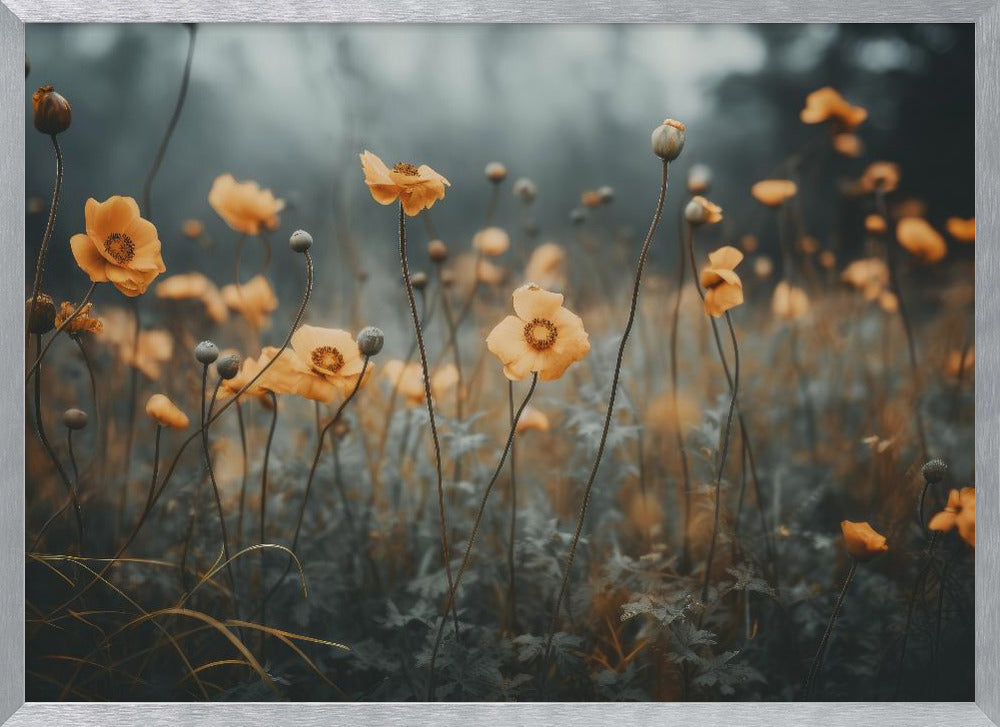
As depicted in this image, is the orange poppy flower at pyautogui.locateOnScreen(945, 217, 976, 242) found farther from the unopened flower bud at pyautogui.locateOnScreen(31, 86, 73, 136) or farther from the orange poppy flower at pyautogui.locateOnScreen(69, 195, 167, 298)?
the unopened flower bud at pyautogui.locateOnScreen(31, 86, 73, 136)

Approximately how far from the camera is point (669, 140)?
3.11 feet

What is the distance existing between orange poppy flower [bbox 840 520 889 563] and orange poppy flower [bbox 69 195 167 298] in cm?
101

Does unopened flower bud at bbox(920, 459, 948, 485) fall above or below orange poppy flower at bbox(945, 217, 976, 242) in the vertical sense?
below

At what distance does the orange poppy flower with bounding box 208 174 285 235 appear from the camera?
107 centimetres

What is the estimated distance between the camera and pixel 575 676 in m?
1.08

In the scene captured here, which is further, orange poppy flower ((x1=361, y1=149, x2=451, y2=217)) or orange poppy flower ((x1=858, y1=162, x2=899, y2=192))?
orange poppy flower ((x1=858, y1=162, x2=899, y2=192))

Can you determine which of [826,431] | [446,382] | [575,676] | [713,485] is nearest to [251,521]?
[446,382]

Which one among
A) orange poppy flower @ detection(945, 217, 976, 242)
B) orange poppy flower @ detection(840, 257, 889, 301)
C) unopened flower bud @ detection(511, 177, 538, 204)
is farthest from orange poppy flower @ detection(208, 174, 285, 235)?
orange poppy flower @ detection(945, 217, 976, 242)

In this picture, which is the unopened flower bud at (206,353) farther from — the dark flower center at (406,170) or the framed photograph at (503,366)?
the dark flower center at (406,170)

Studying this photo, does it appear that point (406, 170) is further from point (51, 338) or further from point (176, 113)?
point (51, 338)

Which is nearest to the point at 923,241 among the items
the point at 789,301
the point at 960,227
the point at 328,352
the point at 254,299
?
the point at 960,227

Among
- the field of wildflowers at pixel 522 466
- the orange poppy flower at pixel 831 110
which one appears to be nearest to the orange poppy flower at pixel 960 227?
the field of wildflowers at pixel 522 466

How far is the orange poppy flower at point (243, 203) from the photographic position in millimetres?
1067

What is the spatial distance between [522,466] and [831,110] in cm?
66
